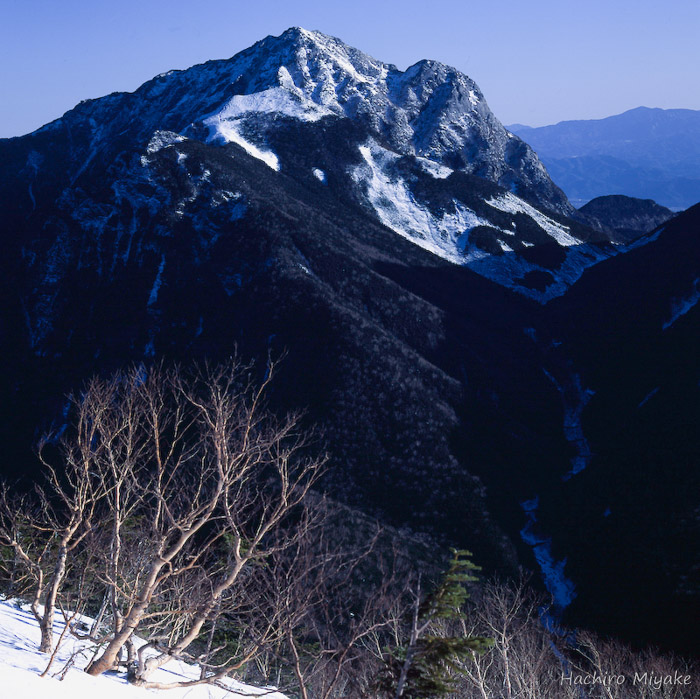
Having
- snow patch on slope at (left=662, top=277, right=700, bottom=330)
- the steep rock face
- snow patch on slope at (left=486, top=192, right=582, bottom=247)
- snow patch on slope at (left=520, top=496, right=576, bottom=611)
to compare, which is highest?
the steep rock face

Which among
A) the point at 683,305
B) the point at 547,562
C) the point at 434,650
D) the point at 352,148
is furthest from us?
the point at 352,148

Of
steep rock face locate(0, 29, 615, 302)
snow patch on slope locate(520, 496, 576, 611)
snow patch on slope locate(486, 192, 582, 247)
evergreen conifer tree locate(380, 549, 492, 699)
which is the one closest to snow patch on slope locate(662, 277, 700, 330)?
steep rock face locate(0, 29, 615, 302)

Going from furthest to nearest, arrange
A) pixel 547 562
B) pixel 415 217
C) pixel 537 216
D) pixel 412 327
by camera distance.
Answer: pixel 537 216
pixel 415 217
pixel 412 327
pixel 547 562

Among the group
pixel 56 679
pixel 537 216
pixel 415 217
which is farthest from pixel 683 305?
pixel 56 679

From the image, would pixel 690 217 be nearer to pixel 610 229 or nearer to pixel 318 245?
pixel 318 245

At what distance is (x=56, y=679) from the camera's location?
36.5ft

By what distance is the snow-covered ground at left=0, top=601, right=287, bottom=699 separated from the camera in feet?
34.4

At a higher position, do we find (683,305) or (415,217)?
(415,217)

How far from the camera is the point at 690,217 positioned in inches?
3888

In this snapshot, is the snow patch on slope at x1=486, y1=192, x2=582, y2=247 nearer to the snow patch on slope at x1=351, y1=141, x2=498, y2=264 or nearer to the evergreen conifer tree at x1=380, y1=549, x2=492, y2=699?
the snow patch on slope at x1=351, y1=141, x2=498, y2=264

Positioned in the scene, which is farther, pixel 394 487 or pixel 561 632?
pixel 394 487

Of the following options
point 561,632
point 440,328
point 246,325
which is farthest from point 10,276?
point 561,632

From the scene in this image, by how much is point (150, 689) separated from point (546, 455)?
201ft

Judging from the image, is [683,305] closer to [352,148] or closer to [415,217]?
[415,217]
